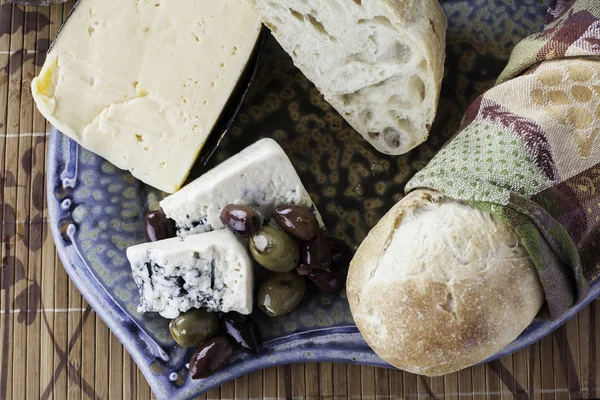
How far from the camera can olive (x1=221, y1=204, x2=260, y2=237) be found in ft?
6.25

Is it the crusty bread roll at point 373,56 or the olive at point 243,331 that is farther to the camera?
the olive at point 243,331

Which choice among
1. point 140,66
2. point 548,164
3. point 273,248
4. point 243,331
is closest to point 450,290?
point 548,164

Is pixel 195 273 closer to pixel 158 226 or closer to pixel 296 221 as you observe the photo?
pixel 158 226

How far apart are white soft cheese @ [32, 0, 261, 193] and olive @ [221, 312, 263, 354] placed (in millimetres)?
657

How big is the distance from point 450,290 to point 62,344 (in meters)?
1.41

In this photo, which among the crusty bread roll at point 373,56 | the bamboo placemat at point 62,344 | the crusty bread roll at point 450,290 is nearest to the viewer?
the crusty bread roll at point 450,290

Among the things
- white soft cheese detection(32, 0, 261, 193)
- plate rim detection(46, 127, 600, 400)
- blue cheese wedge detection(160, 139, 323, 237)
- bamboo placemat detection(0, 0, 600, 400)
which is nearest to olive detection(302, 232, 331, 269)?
blue cheese wedge detection(160, 139, 323, 237)

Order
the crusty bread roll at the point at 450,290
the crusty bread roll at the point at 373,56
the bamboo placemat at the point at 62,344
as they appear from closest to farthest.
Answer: the crusty bread roll at the point at 450,290 → the crusty bread roll at the point at 373,56 → the bamboo placemat at the point at 62,344

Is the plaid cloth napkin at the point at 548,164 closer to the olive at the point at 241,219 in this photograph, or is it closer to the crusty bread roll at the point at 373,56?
the crusty bread roll at the point at 373,56

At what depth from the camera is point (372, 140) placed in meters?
2.24

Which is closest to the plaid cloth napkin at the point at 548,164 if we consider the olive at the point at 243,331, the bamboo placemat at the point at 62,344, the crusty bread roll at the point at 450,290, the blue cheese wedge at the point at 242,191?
the crusty bread roll at the point at 450,290

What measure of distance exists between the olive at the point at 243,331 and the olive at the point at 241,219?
300mm

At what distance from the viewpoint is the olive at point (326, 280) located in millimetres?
2043

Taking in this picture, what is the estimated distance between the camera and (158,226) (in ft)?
6.75
